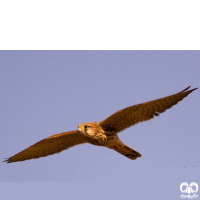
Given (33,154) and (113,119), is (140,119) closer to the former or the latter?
(113,119)

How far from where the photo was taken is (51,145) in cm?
870

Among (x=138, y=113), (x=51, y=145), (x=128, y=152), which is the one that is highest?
(x=138, y=113)

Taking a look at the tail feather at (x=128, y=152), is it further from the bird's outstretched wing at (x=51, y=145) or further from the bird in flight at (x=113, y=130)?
A: the bird's outstretched wing at (x=51, y=145)

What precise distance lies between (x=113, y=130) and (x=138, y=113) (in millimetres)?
706

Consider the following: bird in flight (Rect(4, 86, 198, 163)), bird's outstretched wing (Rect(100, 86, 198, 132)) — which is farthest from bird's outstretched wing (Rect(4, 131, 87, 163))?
bird's outstretched wing (Rect(100, 86, 198, 132))

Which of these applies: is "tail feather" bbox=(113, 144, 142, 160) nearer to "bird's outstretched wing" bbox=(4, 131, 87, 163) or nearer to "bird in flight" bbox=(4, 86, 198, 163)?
"bird in flight" bbox=(4, 86, 198, 163)

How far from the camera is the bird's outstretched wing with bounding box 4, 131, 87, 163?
331 inches

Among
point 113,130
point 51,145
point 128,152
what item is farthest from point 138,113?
point 51,145

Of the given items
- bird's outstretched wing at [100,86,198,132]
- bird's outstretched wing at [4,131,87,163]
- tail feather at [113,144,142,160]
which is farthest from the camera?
bird's outstretched wing at [4,131,87,163]

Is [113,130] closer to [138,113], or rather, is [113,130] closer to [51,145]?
[138,113]

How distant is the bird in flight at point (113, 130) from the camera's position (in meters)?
7.50

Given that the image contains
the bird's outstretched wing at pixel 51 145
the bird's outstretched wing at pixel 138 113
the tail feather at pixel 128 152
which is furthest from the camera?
the bird's outstretched wing at pixel 51 145

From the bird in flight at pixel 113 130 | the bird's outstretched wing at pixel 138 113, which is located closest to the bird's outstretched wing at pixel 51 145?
the bird in flight at pixel 113 130

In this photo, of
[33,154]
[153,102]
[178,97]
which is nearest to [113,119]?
[153,102]
